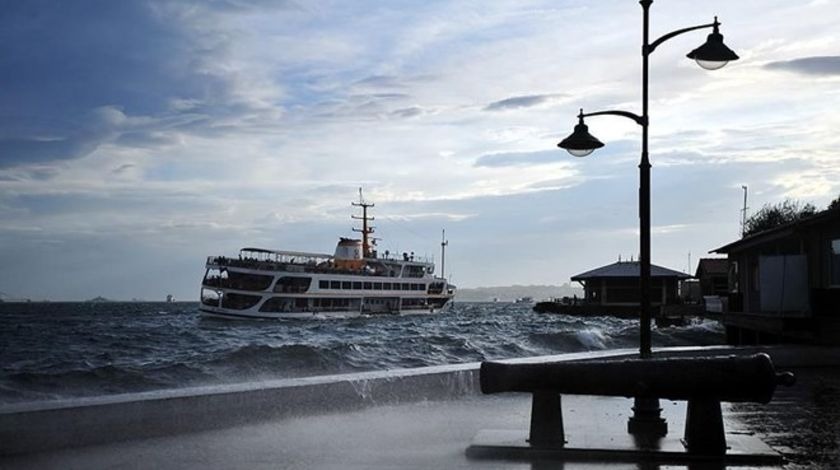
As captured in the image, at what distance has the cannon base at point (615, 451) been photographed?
721 centimetres

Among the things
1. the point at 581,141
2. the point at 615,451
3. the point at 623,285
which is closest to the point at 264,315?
the point at 623,285

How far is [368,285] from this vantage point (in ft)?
279

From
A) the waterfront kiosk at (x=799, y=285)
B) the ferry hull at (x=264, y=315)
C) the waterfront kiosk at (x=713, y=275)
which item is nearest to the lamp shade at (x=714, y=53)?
the waterfront kiosk at (x=799, y=285)

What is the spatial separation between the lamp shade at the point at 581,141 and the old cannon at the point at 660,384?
154 inches

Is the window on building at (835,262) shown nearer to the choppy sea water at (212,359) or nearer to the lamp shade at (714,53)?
the choppy sea water at (212,359)

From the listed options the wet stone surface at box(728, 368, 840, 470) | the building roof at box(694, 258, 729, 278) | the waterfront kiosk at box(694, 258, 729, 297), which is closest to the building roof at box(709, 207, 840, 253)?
the wet stone surface at box(728, 368, 840, 470)

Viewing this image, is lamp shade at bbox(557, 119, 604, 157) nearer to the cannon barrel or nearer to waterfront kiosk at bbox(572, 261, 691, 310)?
the cannon barrel

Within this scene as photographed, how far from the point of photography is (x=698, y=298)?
8425 cm

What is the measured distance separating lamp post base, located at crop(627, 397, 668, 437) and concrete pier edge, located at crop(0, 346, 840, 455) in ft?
4.34

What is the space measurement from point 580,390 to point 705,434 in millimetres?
1034

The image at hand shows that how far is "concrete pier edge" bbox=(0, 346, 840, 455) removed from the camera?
7332 millimetres

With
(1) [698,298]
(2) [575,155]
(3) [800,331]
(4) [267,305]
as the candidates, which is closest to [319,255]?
(4) [267,305]

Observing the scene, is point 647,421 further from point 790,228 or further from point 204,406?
point 790,228

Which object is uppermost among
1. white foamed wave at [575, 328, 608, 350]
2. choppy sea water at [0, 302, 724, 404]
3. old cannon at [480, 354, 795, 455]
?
old cannon at [480, 354, 795, 455]
